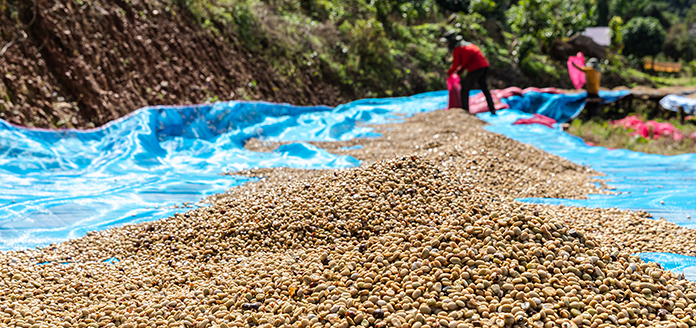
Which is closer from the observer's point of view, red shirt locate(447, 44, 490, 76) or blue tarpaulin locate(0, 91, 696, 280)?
blue tarpaulin locate(0, 91, 696, 280)

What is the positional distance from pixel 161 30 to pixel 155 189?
13.2ft

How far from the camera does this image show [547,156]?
4707mm

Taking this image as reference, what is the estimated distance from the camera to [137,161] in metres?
4.44

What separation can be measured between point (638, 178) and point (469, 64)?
377 cm

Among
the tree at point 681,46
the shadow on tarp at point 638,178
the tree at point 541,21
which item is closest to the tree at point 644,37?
the tree at point 681,46

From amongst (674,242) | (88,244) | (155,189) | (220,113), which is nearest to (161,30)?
(220,113)

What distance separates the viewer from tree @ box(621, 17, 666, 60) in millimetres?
23156

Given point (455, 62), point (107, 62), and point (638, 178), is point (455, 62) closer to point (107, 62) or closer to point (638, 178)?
point (638, 178)

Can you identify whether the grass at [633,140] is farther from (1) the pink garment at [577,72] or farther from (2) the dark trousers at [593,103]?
A: (1) the pink garment at [577,72]

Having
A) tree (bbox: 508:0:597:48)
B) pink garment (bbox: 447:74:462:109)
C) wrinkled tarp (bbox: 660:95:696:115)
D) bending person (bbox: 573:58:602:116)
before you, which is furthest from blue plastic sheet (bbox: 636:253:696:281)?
tree (bbox: 508:0:597:48)

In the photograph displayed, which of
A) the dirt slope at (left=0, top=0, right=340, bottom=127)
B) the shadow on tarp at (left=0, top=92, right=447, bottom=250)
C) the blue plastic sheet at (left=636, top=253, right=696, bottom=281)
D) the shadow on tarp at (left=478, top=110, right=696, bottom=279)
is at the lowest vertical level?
the shadow on tarp at (left=478, top=110, right=696, bottom=279)

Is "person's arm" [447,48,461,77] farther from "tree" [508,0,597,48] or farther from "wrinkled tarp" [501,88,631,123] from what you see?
"tree" [508,0,597,48]

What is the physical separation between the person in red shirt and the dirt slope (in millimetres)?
3248

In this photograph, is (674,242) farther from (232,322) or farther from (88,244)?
(88,244)
